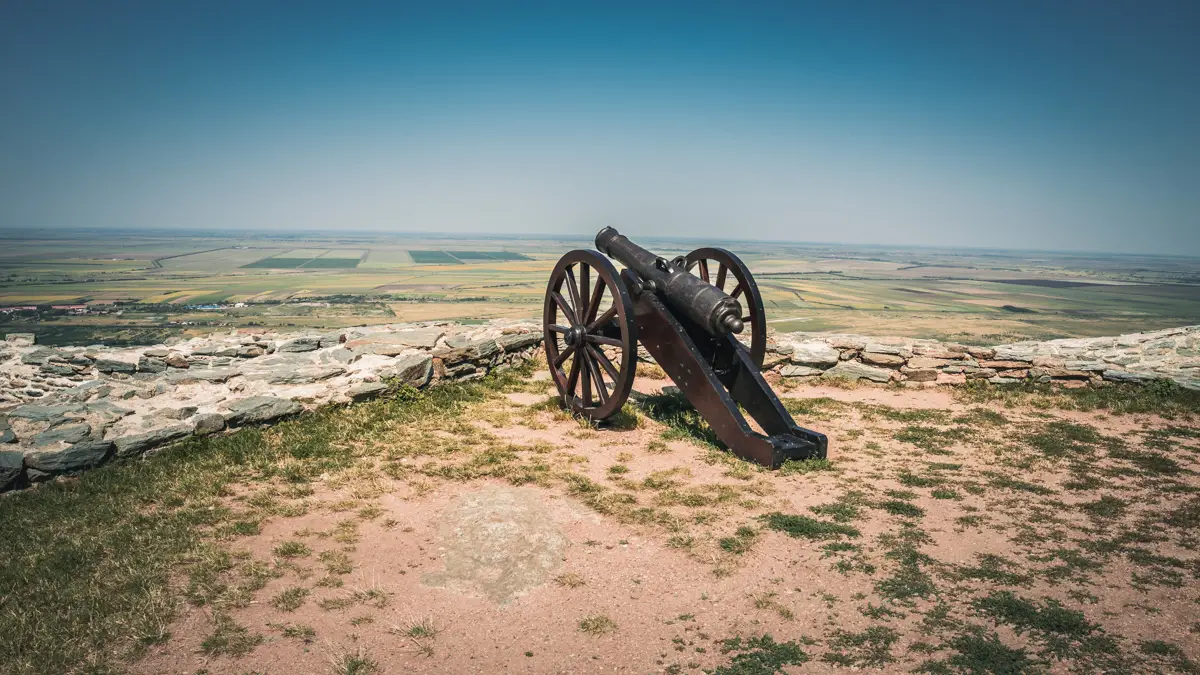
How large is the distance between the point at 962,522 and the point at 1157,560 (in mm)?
1077

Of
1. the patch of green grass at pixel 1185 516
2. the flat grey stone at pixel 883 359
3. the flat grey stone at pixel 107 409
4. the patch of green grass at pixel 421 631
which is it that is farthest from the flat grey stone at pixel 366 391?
the patch of green grass at pixel 1185 516

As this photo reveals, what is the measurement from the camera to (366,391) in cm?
721

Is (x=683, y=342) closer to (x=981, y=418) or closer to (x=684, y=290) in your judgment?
(x=684, y=290)

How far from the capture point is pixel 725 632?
3.28m

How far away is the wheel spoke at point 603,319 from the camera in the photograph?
6.71m

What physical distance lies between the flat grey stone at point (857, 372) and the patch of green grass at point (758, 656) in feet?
22.9

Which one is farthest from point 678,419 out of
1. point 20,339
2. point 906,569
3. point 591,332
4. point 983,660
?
point 20,339

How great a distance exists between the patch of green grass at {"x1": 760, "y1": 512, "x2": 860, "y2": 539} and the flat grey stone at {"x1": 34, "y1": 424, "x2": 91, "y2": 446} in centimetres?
577

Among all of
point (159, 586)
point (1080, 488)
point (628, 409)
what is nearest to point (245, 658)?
point (159, 586)

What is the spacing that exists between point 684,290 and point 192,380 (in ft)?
18.5

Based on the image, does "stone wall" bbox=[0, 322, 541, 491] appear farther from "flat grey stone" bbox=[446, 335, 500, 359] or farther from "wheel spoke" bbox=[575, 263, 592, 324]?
"wheel spoke" bbox=[575, 263, 592, 324]

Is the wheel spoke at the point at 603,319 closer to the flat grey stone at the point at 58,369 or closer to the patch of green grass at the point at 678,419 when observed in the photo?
the patch of green grass at the point at 678,419

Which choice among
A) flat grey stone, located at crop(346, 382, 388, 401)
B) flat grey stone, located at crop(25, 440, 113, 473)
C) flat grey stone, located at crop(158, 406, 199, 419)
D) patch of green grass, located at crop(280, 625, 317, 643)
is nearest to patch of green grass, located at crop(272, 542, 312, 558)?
patch of green grass, located at crop(280, 625, 317, 643)

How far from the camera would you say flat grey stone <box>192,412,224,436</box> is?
5814mm
